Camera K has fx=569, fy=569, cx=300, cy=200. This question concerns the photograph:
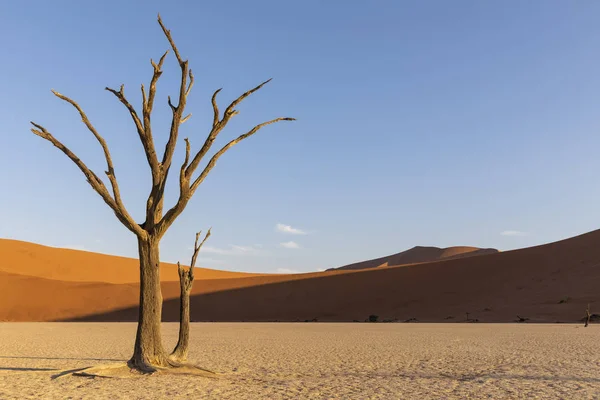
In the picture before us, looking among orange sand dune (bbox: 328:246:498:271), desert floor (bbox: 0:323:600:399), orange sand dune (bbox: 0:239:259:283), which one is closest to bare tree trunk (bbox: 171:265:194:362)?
desert floor (bbox: 0:323:600:399)

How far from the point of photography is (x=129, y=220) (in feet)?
32.4

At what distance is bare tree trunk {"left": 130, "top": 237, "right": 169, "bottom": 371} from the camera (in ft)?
33.0

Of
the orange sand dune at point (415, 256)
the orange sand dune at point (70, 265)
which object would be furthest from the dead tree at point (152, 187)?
the orange sand dune at point (415, 256)

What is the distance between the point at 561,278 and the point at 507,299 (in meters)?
5.51

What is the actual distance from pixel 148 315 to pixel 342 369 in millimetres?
3881

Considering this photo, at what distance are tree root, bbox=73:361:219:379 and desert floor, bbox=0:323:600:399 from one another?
23 cm

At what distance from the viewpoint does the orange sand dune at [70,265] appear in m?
67.6

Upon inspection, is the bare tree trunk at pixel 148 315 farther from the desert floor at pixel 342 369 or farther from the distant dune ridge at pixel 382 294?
the distant dune ridge at pixel 382 294

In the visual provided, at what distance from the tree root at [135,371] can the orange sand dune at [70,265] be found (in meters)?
59.1

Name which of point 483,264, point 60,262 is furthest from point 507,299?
point 60,262

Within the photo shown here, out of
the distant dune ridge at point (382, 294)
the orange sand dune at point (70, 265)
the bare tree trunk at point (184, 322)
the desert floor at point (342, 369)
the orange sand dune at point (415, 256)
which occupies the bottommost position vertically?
the desert floor at point (342, 369)

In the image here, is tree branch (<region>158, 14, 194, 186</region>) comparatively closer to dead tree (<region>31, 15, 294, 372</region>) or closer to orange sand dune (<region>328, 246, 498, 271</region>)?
dead tree (<region>31, 15, 294, 372</region>)

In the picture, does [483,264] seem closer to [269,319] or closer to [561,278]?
[561,278]

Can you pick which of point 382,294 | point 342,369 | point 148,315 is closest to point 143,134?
point 148,315
